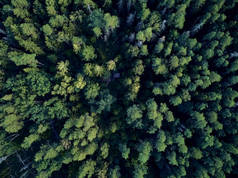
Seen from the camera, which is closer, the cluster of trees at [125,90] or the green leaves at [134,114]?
the green leaves at [134,114]

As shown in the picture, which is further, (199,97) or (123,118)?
(123,118)

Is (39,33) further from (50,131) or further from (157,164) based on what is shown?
(157,164)

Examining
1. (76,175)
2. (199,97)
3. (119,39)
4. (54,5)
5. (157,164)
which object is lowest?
(76,175)

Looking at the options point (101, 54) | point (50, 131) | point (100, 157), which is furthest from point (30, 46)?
point (100, 157)

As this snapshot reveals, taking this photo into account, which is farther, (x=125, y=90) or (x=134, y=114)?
(x=125, y=90)

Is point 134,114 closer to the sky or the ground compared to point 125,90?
closer to the ground

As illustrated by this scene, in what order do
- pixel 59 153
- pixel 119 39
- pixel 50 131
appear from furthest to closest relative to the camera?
pixel 119 39 < pixel 50 131 < pixel 59 153

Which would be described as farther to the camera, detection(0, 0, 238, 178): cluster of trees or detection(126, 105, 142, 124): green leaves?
detection(0, 0, 238, 178): cluster of trees

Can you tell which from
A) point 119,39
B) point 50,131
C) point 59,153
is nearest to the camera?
point 59,153
